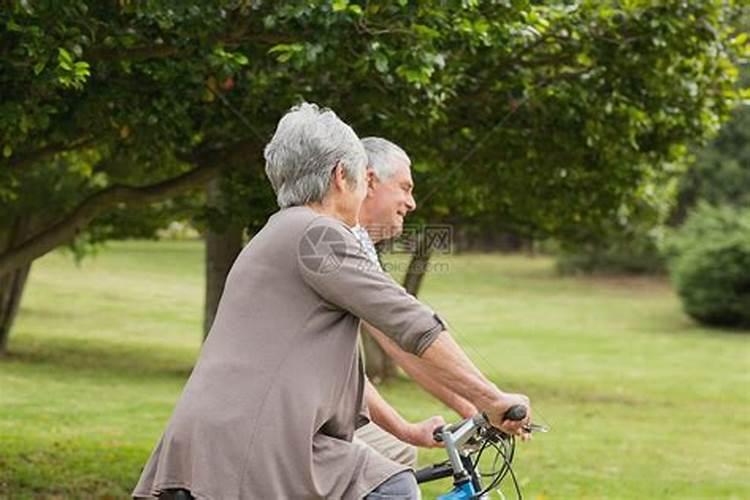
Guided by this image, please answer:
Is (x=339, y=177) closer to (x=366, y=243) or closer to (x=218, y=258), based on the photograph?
(x=366, y=243)

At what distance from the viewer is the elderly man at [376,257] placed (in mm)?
4965

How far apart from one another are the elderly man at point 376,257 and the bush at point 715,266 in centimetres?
3002

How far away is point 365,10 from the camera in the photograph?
7953 millimetres

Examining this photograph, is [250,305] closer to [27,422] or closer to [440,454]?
[440,454]

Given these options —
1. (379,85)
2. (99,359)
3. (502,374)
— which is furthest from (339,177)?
(502,374)

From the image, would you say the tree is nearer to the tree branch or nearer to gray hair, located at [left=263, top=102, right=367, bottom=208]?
the tree branch

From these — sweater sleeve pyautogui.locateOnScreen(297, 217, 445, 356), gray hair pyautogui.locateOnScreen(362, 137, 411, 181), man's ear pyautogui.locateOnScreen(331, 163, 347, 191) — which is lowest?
sweater sleeve pyautogui.locateOnScreen(297, 217, 445, 356)

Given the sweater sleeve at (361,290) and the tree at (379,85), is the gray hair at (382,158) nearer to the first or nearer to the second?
the sweater sleeve at (361,290)

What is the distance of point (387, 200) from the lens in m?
5.40

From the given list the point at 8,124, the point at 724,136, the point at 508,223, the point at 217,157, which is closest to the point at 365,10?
the point at 8,124

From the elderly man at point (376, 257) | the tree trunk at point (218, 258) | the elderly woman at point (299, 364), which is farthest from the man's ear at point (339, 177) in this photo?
the tree trunk at point (218, 258)

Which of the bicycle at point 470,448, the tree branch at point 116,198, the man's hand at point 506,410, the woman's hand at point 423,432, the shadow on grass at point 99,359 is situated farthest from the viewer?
the shadow on grass at point 99,359

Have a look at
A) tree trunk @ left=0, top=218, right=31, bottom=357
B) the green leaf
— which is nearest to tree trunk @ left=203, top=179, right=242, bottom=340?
tree trunk @ left=0, top=218, right=31, bottom=357

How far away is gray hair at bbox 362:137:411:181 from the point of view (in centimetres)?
540
